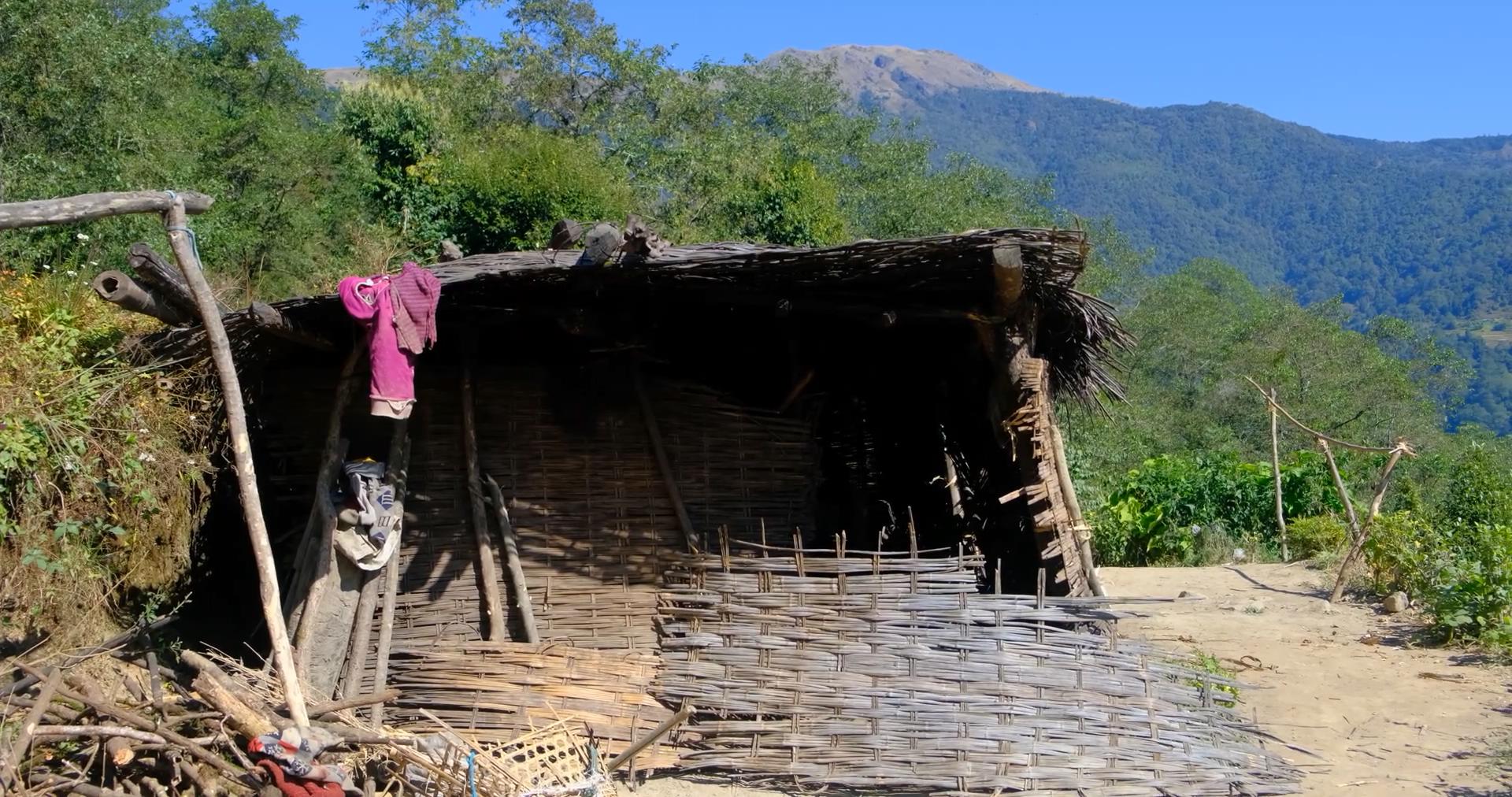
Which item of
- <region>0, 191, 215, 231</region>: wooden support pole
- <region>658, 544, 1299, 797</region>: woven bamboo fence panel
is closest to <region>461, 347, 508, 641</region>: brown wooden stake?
<region>658, 544, 1299, 797</region>: woven bamboo fence panel

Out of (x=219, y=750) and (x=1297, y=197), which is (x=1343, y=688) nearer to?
(x=219, y=750)

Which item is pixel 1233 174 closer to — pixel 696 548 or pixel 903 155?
pixel 903 155

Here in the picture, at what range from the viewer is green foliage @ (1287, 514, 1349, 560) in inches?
528

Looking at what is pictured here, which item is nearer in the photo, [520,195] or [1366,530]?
[1366,530]

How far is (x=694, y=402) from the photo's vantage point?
685 centimetres

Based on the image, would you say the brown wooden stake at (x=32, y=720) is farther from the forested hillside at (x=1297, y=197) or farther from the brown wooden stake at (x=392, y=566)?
the forested hillside at (x=1297, y=197)

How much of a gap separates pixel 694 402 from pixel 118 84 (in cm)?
905

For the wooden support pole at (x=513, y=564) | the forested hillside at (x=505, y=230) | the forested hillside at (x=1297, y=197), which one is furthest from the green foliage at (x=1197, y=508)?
the forested hillside at (x=1297, y=197)

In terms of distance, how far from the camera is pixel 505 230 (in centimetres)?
1766

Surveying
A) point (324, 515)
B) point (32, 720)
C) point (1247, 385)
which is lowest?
point (32, 720)

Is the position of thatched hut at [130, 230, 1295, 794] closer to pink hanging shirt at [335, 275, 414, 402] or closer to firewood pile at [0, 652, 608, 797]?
pink hanging shirt at [335, 275, 414, 402]

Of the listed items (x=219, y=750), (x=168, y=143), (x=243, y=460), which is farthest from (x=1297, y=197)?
(x=219, y=750)

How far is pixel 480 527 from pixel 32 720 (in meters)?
2.29

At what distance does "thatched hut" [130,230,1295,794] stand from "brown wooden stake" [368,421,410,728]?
19 mm
